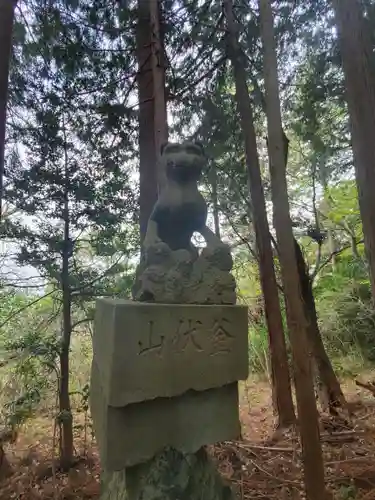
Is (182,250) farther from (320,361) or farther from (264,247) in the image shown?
(320,361)

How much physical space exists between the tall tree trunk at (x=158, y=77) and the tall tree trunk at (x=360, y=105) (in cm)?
168

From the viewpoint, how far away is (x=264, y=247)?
468cm

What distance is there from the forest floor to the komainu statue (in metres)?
1.94

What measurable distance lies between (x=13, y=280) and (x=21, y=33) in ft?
10.7

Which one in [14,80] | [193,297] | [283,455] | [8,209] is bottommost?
[283,455]

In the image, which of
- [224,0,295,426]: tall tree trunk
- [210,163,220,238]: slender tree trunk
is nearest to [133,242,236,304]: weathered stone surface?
[224,0,295,426]: tall tree trunk

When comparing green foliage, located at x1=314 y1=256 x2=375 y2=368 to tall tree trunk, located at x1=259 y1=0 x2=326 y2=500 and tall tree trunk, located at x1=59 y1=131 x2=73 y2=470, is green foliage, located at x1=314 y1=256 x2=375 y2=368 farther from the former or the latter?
tall tree trunk, located at x1=59 y1=131 x2=73 y2=470

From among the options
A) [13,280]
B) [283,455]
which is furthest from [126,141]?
[283,455]

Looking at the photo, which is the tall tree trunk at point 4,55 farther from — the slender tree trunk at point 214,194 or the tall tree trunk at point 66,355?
the slender tree trunk at point 214,194

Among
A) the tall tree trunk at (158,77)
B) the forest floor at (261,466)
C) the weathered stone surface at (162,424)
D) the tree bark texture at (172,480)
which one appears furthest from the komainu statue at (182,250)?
the forest floor at (261,466)

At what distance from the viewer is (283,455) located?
390 centimetres

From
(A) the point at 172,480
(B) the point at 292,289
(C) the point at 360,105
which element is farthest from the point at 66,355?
(C) the point at 360,105

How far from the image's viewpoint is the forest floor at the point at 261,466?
10.5 feet

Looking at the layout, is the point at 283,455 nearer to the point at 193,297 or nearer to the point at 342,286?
the point at 193,297
